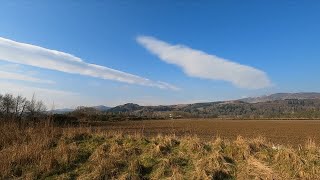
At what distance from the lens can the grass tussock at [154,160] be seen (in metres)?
9.33

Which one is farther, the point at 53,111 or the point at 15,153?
the point at 53,111

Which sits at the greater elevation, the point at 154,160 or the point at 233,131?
the point at 154,160

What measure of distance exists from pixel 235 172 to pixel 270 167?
957 mm

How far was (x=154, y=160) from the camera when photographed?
35.2 feet

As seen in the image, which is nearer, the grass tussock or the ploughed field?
the grass tussock

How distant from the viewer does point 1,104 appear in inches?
3541

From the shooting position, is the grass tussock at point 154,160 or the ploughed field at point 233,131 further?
the ploughed field at point 233,131

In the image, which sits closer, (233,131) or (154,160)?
(154,160)

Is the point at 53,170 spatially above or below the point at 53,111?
below

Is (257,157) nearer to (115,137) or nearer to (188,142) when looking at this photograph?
(188,142)

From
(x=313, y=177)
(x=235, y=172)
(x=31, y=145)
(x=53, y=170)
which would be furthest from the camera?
(x=31, y=145)

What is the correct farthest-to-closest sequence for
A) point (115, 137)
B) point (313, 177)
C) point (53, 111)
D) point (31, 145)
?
1. point (53, 111)
2. point (115, 137)
3. point (31, 145)
4. point (313, 177)

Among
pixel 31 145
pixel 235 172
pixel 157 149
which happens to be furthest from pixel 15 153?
→ pixel 235 172

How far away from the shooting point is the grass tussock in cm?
933
